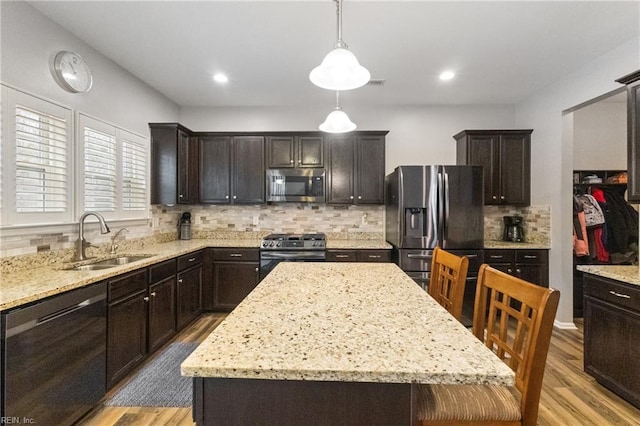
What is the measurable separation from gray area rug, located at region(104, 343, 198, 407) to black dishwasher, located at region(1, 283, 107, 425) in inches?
7.7

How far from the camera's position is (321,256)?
3680 millimetres

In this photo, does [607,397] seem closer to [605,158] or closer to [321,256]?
[321,256]

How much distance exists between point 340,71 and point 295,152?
8.58ft

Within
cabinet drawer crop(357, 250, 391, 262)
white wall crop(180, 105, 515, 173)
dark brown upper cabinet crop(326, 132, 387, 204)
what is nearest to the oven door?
cabinet drawer crop(357, 250, 391, 262)

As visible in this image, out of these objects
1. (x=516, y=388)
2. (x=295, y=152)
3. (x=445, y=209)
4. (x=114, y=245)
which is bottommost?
(x=516, y=388)

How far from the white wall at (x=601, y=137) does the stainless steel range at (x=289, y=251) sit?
3.53 meters

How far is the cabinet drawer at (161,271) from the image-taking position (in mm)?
2645

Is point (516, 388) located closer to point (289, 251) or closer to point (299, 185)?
point (289, 251)

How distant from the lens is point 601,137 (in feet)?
13.1

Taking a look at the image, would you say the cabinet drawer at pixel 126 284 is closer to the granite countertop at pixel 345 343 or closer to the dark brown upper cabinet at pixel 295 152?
the granite countertop at pixel 345 343

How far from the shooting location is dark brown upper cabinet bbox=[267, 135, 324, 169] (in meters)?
4.05

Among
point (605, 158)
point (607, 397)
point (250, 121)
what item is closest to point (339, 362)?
point (607, 397)

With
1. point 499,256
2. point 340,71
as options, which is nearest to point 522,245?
point 499,256

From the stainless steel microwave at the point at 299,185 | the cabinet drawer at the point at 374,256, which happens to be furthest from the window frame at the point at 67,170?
the cabinet drawer at the point at 374,256
